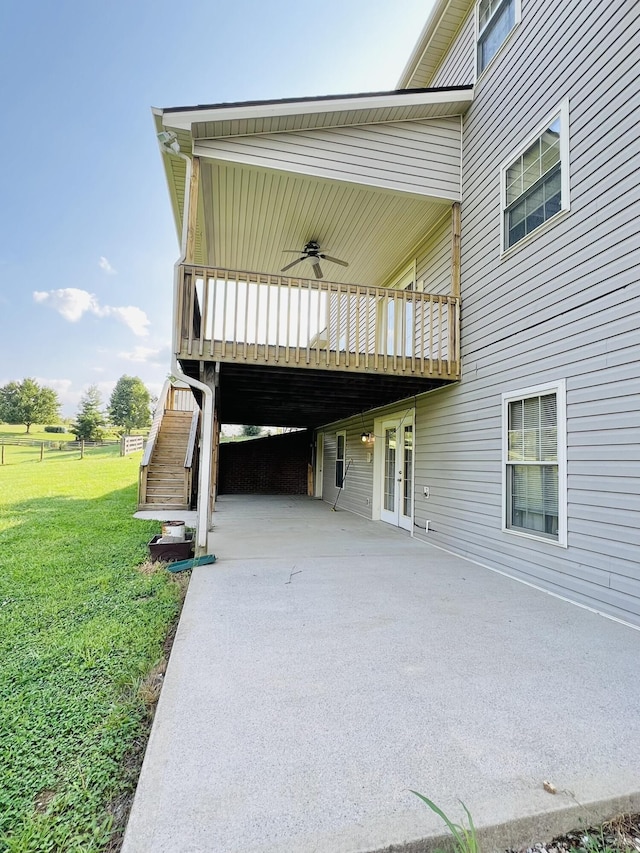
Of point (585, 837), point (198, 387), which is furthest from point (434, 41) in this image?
point (585, 837)

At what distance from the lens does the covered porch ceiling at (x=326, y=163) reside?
5227mm

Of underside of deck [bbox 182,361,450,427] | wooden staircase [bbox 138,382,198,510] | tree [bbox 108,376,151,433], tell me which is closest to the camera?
underside of deck [bbox 182,361,450,427]

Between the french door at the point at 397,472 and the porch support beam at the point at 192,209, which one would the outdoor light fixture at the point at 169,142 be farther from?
the french door at the point at 397,472

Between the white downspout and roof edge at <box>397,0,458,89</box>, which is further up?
roof edge at <box>397,0,458,89</box>

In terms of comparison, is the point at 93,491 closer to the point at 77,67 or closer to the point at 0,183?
the point at 77,67

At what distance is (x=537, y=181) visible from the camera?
4543 millimetres

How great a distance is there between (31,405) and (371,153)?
46.3 metres

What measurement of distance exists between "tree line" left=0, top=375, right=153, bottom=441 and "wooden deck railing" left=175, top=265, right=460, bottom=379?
3313 cm

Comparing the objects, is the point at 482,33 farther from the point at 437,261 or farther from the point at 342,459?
the point at 342,459

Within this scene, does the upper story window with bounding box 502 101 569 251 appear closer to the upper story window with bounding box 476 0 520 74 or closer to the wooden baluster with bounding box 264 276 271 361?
the upper story window with bounding box 476 0 520 74

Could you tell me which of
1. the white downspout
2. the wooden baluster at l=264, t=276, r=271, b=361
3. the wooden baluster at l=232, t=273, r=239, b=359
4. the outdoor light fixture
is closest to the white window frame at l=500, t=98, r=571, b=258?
the wooden baluster at l=264, t=276, r=271, b=361

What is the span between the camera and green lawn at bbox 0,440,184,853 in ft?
5.28

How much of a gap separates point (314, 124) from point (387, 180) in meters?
1.15

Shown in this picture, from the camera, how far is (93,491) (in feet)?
39.4
